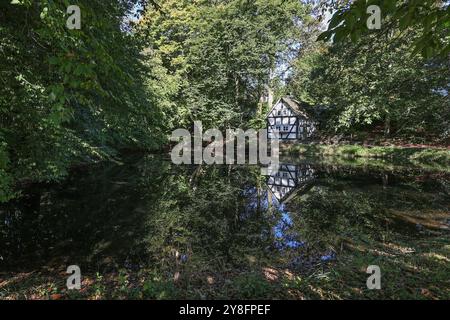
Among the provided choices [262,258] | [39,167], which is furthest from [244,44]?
[262,258]

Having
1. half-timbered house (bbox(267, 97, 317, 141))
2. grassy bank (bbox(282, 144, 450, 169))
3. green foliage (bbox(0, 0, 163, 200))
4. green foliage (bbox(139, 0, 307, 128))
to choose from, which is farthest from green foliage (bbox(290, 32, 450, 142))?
green foliage (bbox(0, 0, 163, 200))

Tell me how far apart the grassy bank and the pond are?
23.8 ft

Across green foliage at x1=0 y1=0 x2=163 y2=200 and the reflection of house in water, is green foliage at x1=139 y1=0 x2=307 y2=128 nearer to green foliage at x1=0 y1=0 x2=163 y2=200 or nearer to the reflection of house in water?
the reflection of house in water

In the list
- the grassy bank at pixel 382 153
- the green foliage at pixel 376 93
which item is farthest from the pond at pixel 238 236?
the grassy bank at pixel 382 153

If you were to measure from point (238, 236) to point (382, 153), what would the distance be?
19.3 meters

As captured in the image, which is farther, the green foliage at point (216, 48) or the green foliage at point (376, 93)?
the green foliage at point (216, 48)

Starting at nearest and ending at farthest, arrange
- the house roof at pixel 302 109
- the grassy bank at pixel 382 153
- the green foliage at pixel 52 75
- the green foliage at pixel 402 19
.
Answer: the green foliage at pixel 402 19, the green foliage at pixel 52 75, the grassy bank at pixel 382 153, the house roof at pixel 302 109

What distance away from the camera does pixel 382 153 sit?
22625mm

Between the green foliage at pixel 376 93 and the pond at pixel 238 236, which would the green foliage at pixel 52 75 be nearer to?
the pond at pixel 238 236

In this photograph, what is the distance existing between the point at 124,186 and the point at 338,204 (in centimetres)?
863

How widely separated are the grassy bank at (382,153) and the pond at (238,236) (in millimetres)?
7260

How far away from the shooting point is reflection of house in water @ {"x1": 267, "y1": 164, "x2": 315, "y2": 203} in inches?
471

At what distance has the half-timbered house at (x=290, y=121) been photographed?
1284 inches
